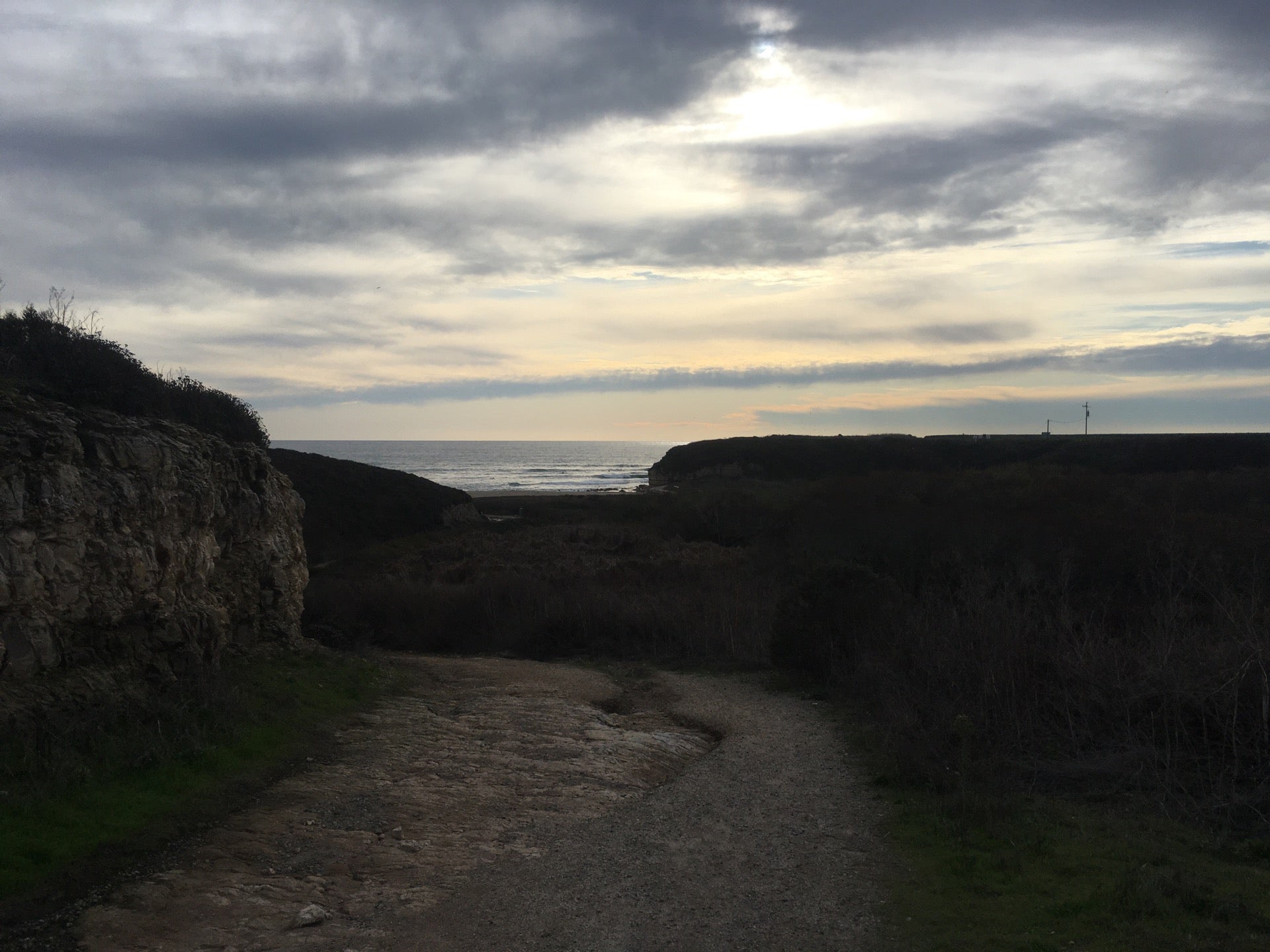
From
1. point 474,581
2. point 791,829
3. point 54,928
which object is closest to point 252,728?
point 54,928

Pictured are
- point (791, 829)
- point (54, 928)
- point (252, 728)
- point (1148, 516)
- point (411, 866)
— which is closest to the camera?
point (54, 928)

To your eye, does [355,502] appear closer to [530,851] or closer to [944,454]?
[530,851]

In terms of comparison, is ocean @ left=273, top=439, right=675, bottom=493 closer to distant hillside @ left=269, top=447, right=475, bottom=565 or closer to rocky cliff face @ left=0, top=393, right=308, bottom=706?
distant hillside @ left=269, top=447, right=475, bottom=565

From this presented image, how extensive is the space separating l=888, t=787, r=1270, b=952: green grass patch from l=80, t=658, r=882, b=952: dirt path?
1.85ft

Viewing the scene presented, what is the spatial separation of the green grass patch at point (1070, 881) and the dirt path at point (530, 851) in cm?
57

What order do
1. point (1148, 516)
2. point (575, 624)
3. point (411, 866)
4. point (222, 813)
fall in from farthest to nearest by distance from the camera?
point (1148, 516), point (575, 624), point (222, 813), point (411, 866)

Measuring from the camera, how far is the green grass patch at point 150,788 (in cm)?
743

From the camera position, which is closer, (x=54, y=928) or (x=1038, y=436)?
(x=54, y=928)

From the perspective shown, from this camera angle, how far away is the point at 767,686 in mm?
19938

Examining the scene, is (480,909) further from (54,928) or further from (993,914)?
(993,914)

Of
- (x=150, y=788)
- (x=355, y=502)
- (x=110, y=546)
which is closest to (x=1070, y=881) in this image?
(x=150, y=788)

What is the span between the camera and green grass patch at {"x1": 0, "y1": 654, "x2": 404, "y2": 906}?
743cm

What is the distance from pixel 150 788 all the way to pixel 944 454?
7384 centimetres

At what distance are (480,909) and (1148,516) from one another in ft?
95.1
